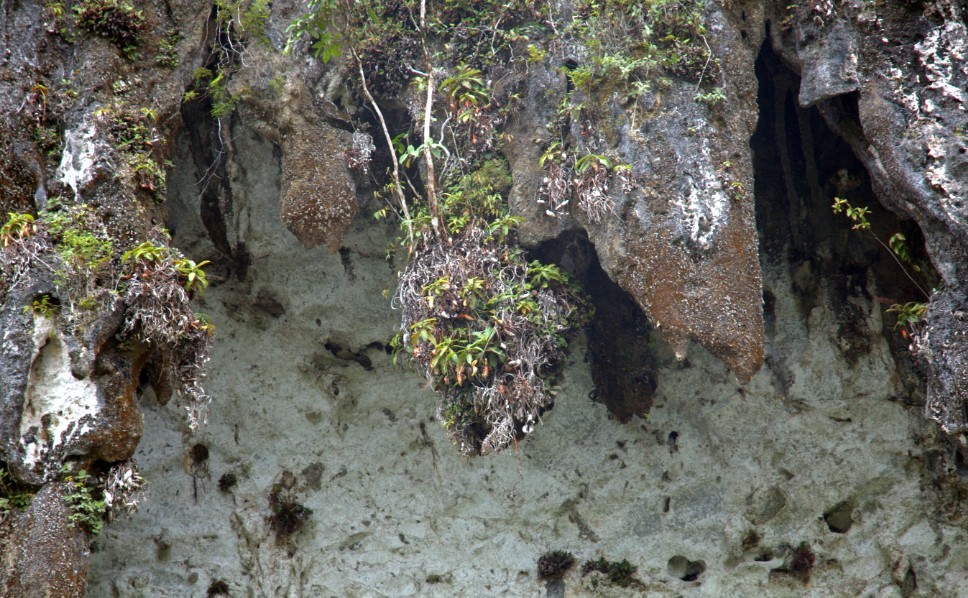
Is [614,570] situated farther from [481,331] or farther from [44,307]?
[44,307]

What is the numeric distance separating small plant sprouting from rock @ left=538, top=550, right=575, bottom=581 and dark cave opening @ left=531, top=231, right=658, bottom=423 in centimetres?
148

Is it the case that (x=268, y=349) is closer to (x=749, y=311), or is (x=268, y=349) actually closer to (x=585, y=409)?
(x=585, y=409)

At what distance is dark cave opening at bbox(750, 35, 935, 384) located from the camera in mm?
6910

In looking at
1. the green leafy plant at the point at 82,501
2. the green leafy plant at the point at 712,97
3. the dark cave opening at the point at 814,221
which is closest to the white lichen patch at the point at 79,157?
the green leafy plant at the point at 82,501

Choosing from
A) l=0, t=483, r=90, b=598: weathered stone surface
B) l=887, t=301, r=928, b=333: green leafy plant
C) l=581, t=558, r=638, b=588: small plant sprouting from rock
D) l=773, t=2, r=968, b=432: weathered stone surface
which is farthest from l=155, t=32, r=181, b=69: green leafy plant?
l=887, t=301, r=928, b=333: green leafy plant

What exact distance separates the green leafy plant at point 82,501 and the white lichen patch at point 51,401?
0.22m

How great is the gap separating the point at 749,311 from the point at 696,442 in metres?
2.24

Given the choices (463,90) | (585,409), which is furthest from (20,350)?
(585,409)

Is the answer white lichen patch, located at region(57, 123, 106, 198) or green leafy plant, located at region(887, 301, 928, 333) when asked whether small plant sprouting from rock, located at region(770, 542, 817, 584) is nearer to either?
green leafy plant, located at region(887, 301, 928, 333)

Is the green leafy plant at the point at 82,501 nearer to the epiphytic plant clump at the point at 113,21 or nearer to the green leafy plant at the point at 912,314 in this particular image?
the epiphytic plant clump at the point at 113,21

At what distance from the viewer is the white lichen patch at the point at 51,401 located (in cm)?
484

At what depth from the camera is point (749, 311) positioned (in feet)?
18.5

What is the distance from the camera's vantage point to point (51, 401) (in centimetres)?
491

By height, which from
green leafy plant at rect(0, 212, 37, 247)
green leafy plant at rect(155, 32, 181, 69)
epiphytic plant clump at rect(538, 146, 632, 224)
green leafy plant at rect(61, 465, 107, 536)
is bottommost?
green leafy plant at rect(61, 465, 107, 536)
